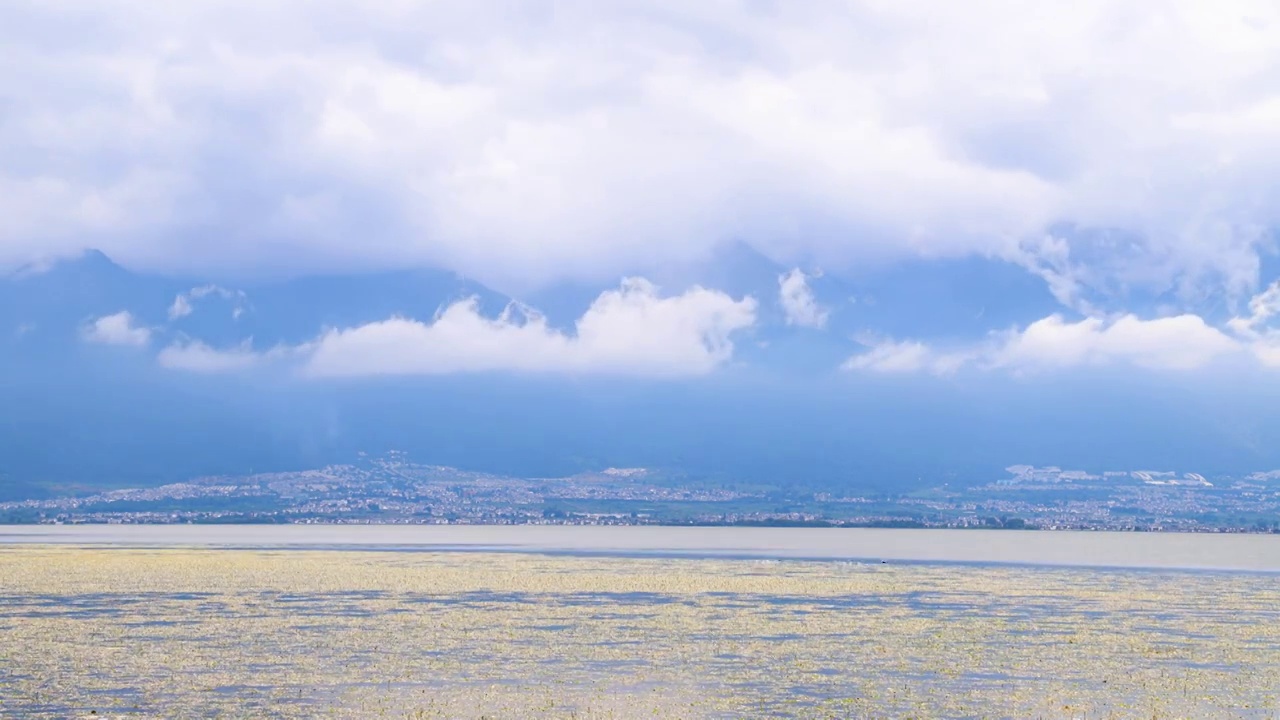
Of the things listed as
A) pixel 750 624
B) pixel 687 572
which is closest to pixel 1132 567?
pixel 687 572

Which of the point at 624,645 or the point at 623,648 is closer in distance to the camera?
the point at 623,648

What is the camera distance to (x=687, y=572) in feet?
Answer: 343

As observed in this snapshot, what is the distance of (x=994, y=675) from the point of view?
1866 inches

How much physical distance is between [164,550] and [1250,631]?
10704 cm

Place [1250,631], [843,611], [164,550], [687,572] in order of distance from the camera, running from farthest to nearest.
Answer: [164,550] < [687,572] < [843,611] < [1250,631]

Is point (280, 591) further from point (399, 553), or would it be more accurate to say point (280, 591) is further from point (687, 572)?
point (399, 553)

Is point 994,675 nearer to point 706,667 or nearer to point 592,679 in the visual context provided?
point 706,667

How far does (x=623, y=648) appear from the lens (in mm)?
53156

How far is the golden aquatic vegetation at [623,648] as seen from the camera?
4141 centimetres

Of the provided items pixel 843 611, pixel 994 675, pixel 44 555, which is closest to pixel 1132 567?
pixel 843 611

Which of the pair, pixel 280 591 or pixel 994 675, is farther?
pixel 280 591

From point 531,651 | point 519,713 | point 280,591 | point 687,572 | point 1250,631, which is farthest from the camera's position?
point 687,572

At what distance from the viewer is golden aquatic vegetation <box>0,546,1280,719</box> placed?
41.4 metres

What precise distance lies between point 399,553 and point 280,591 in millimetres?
63486
